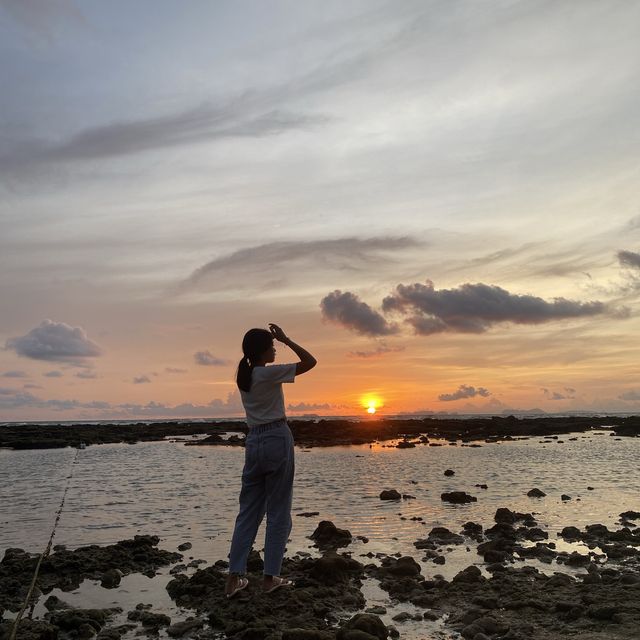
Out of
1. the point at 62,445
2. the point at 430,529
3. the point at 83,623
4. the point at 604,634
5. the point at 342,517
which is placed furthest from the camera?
the point at 62,445

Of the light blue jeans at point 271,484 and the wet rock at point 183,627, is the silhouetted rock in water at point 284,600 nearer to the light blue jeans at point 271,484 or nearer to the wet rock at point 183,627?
the wet rock at point 183,627

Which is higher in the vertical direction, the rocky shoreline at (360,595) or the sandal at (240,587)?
the sandal at (240,587)

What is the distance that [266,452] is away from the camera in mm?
7027

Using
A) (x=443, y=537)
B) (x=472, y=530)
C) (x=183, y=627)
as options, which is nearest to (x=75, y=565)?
(x=183, y=627)

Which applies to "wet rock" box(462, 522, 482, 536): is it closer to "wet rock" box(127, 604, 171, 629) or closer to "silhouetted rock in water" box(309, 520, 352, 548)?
"silhouetted rock in water" box(309, 520, 352, 548)

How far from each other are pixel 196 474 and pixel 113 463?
8309mm

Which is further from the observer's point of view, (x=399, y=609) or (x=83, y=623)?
(x=399, y=609)

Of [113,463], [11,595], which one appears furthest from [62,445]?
[11,595]

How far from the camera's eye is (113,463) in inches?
1166

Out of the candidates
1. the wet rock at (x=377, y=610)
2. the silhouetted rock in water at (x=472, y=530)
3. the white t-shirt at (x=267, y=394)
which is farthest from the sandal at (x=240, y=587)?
the silhouetted rock in water at (x=472, y=530)

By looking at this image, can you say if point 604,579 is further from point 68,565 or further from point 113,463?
point 113,463

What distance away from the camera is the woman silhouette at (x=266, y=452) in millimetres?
7020

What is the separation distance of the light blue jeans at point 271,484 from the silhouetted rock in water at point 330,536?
12.0 ft

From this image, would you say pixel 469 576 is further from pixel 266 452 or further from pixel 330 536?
pixel 330 536
